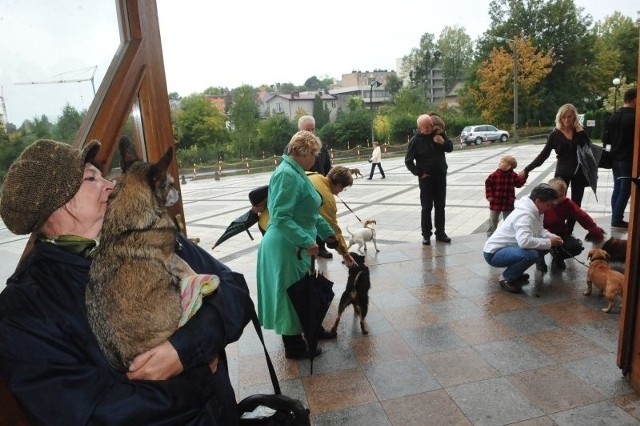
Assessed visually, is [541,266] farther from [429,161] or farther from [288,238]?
[288,238]

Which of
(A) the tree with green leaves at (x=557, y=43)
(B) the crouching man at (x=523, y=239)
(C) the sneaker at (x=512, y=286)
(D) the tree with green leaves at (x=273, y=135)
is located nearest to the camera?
(B) the crouching man at (x=523, y=239)

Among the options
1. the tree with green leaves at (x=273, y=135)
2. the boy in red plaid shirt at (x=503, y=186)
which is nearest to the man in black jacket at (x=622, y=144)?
the boy in red plaid shirt at (x=503, y=186)

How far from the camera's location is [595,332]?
3.95 meters

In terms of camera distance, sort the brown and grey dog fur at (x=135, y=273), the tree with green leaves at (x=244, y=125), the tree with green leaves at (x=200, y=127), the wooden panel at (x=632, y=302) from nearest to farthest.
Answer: the brown and grey dog fur at (x=135, y=273)
the wooden panel at (x=632, y=302)
the tree with green leaves at (x=244, y=125)
the tree with green leaves at (x=200, y=127)

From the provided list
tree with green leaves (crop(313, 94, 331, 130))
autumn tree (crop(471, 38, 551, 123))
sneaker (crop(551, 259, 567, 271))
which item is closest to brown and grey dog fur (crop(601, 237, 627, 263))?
sneaker (crop(551, 259, 567, 271))

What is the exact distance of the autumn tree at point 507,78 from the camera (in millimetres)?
40875

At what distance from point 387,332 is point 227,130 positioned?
56.6 m

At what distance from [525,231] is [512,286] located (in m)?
0.68

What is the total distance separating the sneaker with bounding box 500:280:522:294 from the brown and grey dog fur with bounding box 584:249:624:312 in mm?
688

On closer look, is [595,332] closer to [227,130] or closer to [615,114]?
[615,114]

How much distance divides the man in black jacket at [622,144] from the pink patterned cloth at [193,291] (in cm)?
739

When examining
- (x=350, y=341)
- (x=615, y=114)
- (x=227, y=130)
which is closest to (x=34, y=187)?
(x=350, y=341)

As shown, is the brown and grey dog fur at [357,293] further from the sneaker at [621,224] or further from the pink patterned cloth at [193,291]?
the sneaker at [621,224]

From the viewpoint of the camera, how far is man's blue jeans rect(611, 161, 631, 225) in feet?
22.7
